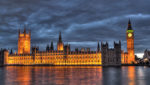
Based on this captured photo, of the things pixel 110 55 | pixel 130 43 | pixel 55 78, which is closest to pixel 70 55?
pixel 110 55

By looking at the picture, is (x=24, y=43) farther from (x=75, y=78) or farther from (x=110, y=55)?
(x=75, y=78)

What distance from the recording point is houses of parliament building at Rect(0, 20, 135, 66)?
115562 millimetres

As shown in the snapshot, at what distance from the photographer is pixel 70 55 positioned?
406 feet

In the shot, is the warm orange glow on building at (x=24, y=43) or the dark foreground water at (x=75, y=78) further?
the warm orange glow on building at (x=24, y=43)

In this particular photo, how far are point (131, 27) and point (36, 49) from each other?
60.2 m

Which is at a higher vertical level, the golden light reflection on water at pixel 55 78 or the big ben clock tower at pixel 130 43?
the big ben clock tower at pixel 130 43

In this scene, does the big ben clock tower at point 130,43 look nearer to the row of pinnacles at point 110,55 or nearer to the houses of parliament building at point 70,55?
the houses of parliament building at point 70,55

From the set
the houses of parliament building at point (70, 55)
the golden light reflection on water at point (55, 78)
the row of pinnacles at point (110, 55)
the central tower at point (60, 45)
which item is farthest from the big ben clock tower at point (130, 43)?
the golden light reflection on water at point (55, 78)

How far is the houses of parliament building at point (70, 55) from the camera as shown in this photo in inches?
4550

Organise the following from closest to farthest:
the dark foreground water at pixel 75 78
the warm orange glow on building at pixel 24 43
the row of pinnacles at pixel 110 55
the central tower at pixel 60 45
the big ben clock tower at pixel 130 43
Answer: the dark foreground water at pixel 75 78 < the row of pinnacles at pixel 110 55 < the big ben clock tower at pixel 130 43 < the central tower at pixel 60 45 < the warm orange glow on building at pixel 24 43

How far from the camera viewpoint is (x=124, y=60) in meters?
128

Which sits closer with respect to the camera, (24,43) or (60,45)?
(60,45)

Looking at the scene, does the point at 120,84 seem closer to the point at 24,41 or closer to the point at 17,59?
the point at 17,59

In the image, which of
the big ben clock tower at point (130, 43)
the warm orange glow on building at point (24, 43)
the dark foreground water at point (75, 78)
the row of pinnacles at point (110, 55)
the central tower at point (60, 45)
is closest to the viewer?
the dark foreground water at point (75, 78)
